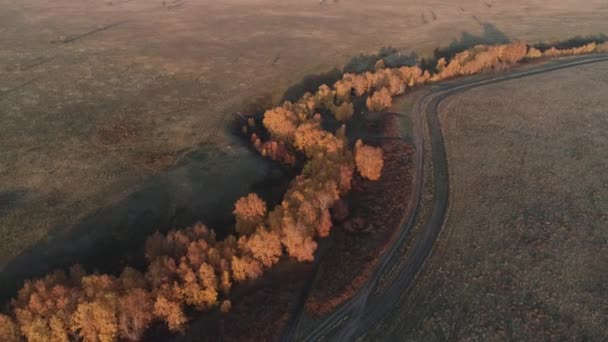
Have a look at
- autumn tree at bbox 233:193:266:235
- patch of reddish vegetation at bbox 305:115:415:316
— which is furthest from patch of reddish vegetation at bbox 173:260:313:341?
autumn tree at bbox 233:193:266:235

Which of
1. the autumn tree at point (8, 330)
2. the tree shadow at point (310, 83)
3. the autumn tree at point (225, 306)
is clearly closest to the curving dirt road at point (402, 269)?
the autumn tree at point (225, 306)

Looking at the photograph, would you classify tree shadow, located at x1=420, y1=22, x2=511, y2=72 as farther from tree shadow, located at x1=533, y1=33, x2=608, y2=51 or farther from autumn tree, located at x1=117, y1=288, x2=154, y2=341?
autumn tree, located at x1=117, y1=288, x2=154, y2=341

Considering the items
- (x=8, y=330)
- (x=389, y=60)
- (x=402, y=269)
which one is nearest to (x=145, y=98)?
(x=8, y=330)

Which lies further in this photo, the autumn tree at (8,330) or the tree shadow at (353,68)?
the tree shadow at (353,68)

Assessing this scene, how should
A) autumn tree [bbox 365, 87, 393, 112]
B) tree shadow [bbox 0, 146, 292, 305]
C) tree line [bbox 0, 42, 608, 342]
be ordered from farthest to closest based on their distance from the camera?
1. autumn tree [bbox 365, 87, 393, 112]
2. tree shadow [bbox 0, 146, 292, 305]
3. tree line [bbox 0, 42, 608, 342]

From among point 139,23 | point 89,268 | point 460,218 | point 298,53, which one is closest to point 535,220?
point 460,218

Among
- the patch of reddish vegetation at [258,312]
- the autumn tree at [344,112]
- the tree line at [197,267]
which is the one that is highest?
the autumn tree at [344,112]

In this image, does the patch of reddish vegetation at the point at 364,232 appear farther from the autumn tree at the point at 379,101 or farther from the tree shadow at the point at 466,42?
the tree shadow at the point at 466,42
